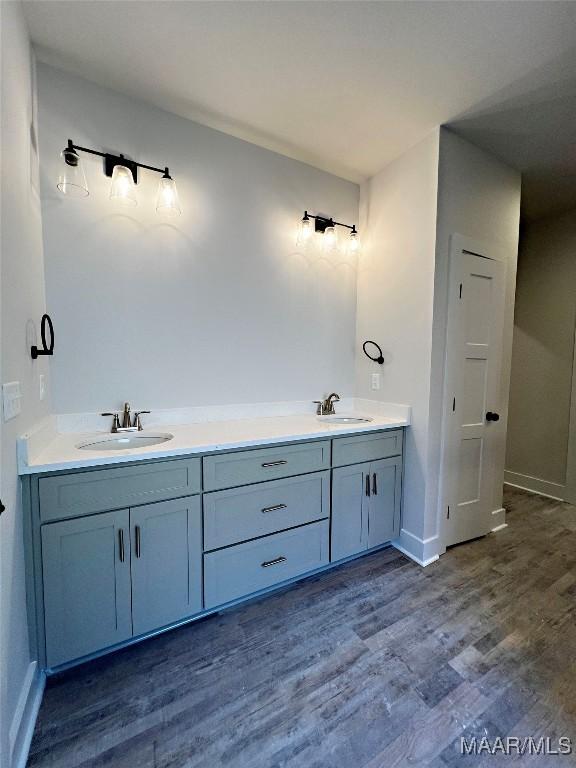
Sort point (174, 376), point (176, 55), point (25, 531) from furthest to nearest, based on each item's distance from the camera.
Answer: point (174, 376), point (176, 55), point (25, 531)

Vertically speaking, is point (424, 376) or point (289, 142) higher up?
point (289, 142)

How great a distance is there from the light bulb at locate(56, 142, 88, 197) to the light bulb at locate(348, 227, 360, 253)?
69.0 inches

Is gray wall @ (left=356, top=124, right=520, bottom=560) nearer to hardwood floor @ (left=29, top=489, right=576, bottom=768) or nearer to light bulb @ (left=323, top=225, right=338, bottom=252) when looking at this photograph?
light bulb @ (left=323, top=225, right=338, bottom=252)

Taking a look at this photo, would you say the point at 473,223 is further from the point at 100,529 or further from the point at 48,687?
the point at 48,687

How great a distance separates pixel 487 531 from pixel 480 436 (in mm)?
772

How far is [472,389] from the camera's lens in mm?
2275

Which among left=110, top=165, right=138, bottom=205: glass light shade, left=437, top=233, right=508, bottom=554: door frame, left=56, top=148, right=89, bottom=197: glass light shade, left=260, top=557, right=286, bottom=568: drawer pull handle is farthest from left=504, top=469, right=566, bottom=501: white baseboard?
left=56, top=148, right=89, bottom=197: glass light shade

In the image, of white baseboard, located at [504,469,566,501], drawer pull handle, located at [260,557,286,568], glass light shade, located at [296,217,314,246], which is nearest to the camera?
drawer pull handle, located at [260,557,286,568]

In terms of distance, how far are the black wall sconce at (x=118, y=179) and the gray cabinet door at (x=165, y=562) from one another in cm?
159

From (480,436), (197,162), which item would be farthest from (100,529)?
(480,436)

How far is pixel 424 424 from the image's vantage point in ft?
6.86

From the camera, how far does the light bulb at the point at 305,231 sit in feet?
7.47

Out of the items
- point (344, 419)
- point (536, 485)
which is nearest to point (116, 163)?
point (344, 419)

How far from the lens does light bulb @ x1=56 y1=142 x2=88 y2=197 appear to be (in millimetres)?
1497
